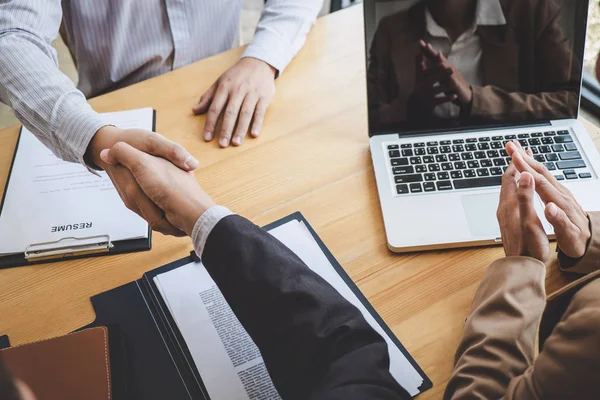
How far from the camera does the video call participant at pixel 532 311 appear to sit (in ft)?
1.58

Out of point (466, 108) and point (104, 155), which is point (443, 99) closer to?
point (466, 108)

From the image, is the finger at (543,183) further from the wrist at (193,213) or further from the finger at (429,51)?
the wrist at (193,213)

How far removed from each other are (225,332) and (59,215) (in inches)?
14.9

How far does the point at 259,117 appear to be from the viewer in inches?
41.8

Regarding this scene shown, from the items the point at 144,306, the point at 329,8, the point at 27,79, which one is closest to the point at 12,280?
the point at 144,306

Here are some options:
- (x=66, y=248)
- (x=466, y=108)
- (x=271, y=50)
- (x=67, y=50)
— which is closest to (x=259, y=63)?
(x=271, y=50)

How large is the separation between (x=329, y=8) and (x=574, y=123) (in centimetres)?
144

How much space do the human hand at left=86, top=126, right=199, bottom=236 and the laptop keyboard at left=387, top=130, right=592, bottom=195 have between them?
1.22 feet

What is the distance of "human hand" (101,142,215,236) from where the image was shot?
81cm

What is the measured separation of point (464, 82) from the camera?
919mm

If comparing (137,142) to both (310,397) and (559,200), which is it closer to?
(310,397)

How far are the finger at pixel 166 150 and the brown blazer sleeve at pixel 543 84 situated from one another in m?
0.52

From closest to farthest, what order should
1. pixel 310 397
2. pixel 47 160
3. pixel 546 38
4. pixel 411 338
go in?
pixel 310 397 < pixel 411 338 < pixel 546 38 < pixel 47 160

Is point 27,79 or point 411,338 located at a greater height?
point 27,79
